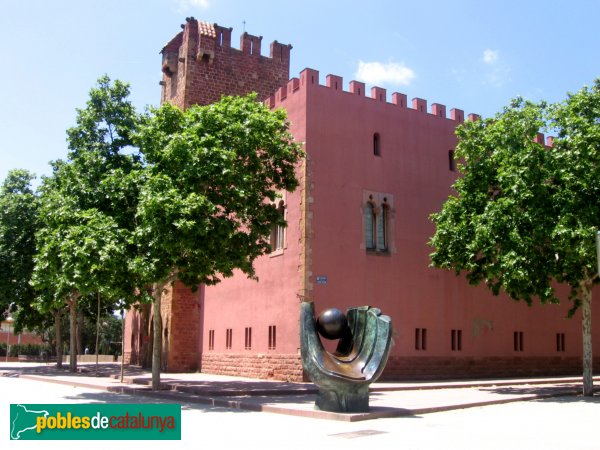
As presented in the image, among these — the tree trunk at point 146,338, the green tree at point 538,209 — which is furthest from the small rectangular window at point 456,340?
the tree trunk at point 146,338

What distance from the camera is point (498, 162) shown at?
19.7 m

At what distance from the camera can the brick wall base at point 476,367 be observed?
23.6 m

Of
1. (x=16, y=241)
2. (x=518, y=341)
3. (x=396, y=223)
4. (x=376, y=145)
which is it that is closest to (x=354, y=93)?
(x=376, y=145)

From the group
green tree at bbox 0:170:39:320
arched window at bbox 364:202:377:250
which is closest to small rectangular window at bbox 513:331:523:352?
arched window at bbox 364:202:377:250

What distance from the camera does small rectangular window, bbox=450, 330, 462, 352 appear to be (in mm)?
25281

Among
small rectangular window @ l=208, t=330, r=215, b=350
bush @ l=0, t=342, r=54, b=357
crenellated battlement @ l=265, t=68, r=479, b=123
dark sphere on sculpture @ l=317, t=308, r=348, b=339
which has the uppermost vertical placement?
crenellated battlement @ l=265, t=68, r=479, b=123

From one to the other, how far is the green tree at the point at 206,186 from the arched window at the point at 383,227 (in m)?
6.15

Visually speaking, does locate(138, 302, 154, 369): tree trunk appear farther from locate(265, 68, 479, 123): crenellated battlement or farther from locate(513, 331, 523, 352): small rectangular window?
locate(513, 331, 523, 352): small rectangular window

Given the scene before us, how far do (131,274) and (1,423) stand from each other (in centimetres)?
645

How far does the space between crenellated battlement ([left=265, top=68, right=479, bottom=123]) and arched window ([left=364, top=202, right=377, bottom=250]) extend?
14.3 ft

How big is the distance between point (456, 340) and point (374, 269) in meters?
4.80

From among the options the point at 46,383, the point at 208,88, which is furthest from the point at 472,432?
the point at 208,88

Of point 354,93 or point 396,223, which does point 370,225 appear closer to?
point 396,223

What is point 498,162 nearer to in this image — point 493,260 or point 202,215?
point 493,260
